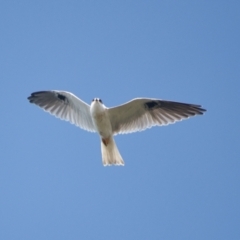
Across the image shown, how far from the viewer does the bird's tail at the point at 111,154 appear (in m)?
12.4

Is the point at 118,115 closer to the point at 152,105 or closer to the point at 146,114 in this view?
the point at 146,114

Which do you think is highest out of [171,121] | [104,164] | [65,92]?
[65,92]

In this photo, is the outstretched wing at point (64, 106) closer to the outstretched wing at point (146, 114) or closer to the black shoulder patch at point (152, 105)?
the outstretched wing at point (146, 114)

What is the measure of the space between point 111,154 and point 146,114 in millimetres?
1140

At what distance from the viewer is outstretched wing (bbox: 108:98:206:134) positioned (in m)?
12.4

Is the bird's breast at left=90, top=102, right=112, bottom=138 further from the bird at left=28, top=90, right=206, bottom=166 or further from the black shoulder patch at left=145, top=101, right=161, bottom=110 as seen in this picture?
the black shoulder patch at left=145, top=101, right=161, bottom=110

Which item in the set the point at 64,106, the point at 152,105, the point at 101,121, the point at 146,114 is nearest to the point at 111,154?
the point at 101,121

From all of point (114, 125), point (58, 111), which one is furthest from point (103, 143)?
point (58, 111)

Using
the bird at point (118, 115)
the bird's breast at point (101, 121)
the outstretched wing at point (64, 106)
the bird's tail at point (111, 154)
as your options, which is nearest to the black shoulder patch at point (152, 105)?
the bird at point (118, 115)

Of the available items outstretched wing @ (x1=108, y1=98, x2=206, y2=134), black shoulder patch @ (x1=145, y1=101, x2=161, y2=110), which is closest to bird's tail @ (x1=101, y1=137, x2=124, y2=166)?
outstretched wing @ (x1=108, y1=98, x2=206, y2=134)

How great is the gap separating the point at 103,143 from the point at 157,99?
1.48m

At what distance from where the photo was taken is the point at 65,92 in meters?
12.8

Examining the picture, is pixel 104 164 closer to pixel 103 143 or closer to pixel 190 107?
pixel 103 143

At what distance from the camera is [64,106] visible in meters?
13.1
